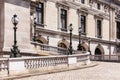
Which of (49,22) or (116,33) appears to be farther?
(116,33)

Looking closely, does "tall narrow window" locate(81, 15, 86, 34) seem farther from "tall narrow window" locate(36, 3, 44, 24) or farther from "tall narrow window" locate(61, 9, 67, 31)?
"tall narrow window" locate(36, 3, 44, 24)

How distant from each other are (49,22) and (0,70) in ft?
87.9

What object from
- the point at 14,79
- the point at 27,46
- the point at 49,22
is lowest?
the point at 14,79

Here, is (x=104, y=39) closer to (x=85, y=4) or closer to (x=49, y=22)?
(x=85, y=4)

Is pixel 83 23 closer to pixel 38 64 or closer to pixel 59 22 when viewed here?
pixel 59 22

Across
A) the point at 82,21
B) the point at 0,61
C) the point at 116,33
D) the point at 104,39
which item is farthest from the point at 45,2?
the point at 0,61

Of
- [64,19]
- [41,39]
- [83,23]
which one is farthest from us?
[83,23]

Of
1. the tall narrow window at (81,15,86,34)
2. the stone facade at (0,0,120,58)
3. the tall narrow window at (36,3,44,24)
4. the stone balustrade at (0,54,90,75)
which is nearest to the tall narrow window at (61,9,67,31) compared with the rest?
the stone facade at (0,0,120,58)

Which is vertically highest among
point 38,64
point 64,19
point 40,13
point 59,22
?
point 40,13

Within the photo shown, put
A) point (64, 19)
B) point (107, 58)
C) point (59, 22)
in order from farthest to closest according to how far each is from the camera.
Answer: point (64, 19) < point (59, 22) < point (107, 58)

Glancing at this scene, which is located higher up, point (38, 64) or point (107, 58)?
point (38, 64)

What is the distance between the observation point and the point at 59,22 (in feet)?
145

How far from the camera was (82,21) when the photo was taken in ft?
164

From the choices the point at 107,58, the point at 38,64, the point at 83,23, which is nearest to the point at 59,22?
the point at 83,23
